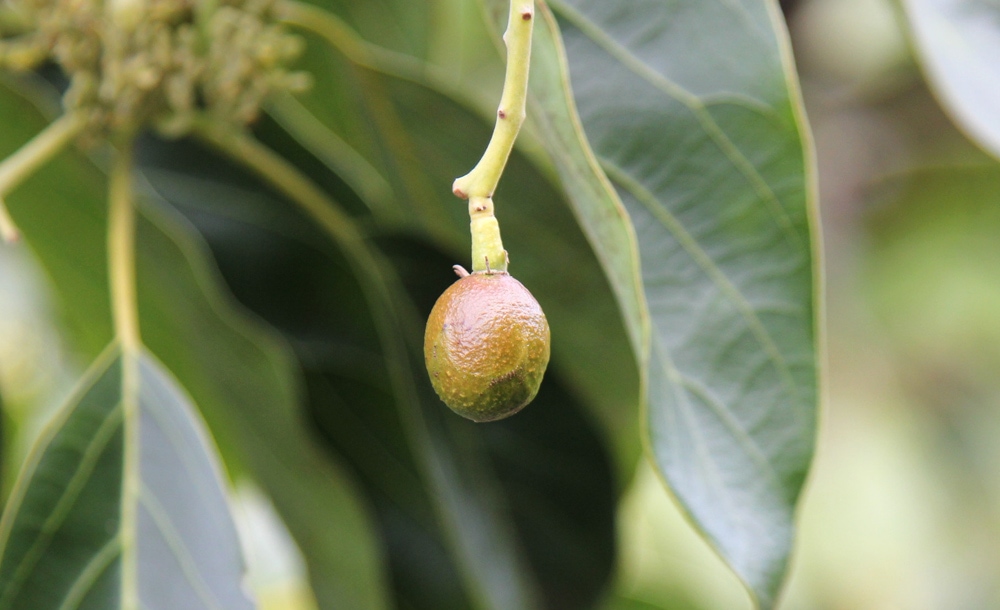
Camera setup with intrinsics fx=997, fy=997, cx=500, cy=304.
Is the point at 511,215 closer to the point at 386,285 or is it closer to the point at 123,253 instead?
the point at 386,285

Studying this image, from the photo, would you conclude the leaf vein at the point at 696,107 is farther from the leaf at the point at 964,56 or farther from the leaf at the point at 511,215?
the leaf at the point at 511,215

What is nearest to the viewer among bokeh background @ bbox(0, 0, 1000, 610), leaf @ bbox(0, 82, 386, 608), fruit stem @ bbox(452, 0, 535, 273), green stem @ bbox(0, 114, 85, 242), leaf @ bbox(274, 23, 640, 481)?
fruit stem @ bbox(452, 0, 535, 273)

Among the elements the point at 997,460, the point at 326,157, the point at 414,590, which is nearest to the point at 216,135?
the point at 326,157

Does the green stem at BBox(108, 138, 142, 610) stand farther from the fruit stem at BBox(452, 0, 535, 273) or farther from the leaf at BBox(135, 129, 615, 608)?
the fruit stem at BBox(452, 0, 535, 273)

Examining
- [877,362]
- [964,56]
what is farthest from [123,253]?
[877,362]

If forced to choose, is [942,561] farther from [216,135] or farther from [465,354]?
[465,354]

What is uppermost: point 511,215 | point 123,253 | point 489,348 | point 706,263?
point 511,215

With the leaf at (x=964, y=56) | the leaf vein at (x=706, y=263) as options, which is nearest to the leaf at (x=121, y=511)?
the leaf vein at (x=706, y=263)

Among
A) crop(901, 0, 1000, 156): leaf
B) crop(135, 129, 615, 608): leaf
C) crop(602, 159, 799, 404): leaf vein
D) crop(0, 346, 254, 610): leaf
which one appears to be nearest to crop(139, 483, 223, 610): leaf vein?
crop(0, 346, 254, 610): leaf
